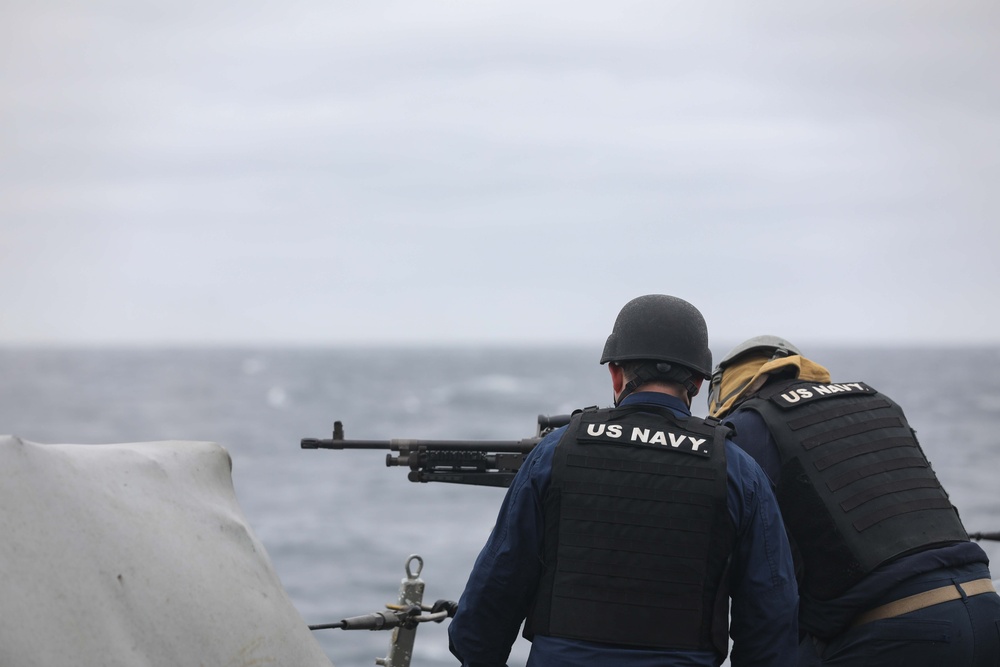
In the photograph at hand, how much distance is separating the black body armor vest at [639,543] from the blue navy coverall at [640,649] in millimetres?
48

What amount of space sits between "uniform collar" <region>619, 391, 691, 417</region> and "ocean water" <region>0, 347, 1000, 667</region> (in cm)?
413

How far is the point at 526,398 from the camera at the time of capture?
10694cm

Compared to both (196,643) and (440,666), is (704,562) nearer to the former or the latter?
(196,643)

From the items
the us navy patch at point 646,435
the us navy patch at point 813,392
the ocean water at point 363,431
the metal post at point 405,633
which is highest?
the ocean water at point 363,431

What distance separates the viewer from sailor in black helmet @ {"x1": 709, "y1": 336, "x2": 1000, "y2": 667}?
4.55 m

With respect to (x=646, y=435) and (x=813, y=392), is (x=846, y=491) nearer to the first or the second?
(x=813, y=392)

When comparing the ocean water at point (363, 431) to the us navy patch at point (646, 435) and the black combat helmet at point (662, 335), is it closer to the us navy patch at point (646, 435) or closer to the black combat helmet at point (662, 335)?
the black combat helmet at point (662, 335)

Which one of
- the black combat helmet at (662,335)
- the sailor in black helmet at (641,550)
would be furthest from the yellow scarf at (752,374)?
the sailor in black helmet at (641,550)

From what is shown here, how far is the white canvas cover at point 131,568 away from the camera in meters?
2.61

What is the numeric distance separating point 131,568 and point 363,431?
7894cm

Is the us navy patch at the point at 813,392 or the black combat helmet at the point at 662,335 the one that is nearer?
the black combat helmet at the point at 662,335

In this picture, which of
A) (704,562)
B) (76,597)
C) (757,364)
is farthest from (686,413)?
(76,597)

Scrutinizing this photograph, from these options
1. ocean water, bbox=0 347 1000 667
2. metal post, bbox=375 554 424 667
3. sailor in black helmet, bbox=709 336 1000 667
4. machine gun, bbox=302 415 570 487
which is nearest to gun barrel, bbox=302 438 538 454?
machine gun, bbox=302 415 570 487

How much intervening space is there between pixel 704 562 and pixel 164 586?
5.51ft
